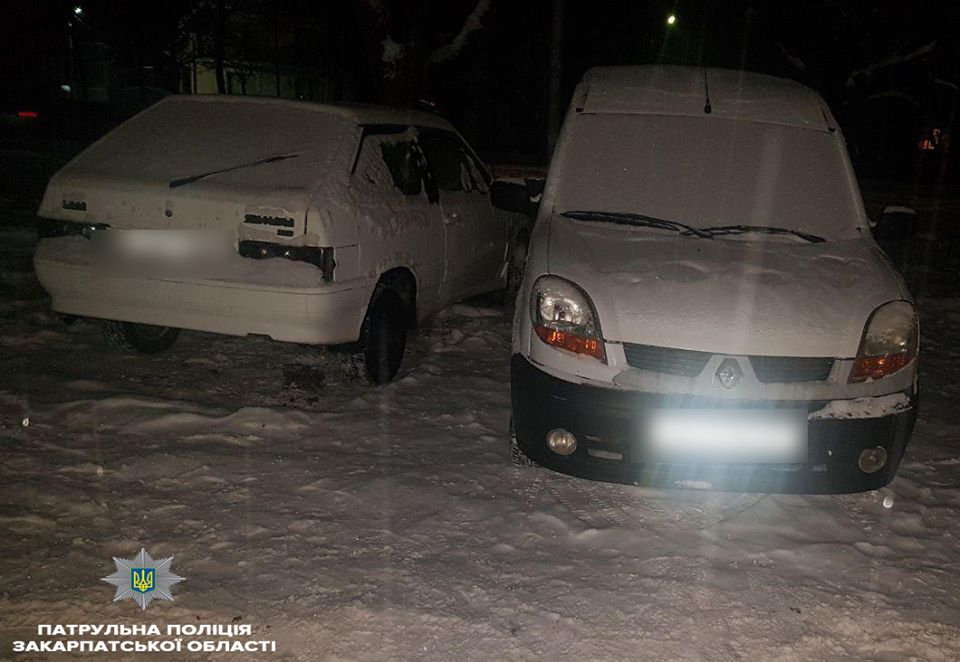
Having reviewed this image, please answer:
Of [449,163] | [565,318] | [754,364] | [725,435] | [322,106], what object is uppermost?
[322,106]

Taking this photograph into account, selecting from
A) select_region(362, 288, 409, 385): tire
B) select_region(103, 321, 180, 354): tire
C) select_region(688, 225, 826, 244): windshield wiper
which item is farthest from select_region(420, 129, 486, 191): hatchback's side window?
select_region(688, 225, 826, 244): windshield wiper

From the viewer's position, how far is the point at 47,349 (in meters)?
5.64

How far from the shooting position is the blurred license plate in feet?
10.9

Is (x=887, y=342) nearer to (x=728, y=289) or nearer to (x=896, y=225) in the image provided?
(x=728, y=289)

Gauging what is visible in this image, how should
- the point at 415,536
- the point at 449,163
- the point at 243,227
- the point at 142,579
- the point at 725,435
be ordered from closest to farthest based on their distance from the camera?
the point at 142,579 → the point at 725,435 → the point at 415,536 → the point at 243,227 → the point at 449,163

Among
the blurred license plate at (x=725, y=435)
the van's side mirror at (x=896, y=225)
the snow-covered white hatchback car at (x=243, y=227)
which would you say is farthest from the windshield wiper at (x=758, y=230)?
the snow-covered white hatchback car at (x=243, y=227)

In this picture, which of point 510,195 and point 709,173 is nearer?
point 709,173

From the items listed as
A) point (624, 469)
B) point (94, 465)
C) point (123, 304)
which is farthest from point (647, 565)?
point (123, 304)

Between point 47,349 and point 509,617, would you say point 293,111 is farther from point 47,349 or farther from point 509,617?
point 509,617

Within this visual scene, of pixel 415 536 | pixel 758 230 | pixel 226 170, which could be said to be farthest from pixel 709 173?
pixel 226 170

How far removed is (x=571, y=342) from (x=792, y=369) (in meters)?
0.92

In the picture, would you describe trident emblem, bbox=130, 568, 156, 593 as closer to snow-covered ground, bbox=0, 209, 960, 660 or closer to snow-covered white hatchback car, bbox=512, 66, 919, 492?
snow-covered ground, bbox=0, 209, 960, 660

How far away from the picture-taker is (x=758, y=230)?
14.0 ft

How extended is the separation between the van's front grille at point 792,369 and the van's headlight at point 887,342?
0.13 meters
